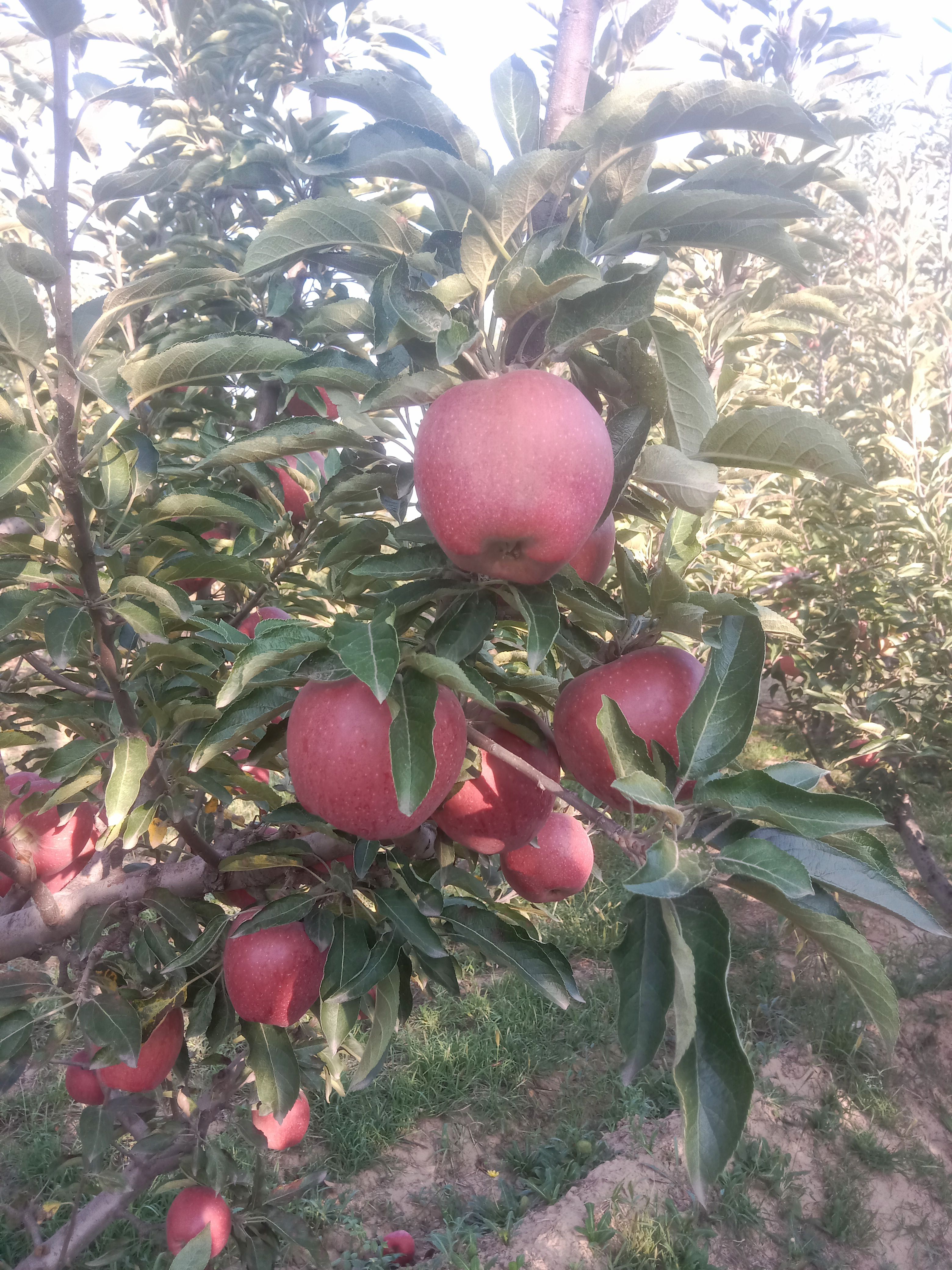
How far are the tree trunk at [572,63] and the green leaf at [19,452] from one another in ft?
2.27

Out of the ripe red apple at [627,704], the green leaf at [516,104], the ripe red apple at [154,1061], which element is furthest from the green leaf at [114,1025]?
the green leaf at [516,104]

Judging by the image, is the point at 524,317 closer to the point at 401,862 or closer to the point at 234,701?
the point at 234,701

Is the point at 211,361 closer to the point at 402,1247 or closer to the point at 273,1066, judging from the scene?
the point at 273,1066

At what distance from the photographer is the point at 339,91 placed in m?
0.90

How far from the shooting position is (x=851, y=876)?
0.82m

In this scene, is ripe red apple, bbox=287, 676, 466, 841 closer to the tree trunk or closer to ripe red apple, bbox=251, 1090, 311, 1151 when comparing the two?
the tree trunk

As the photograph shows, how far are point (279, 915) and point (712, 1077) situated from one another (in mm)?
725

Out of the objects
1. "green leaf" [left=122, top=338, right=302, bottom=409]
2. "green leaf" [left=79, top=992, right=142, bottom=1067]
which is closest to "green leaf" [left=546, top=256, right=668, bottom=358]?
"green leaf" [left=122, top=338, right=302, bottom=409]

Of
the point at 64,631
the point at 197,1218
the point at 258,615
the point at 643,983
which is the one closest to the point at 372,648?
the point at 643,983

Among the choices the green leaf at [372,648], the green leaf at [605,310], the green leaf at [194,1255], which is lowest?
the green leaf at [194,1255]

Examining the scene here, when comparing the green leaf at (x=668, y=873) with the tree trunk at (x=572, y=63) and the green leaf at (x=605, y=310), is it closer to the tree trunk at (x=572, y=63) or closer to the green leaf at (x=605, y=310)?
the green leaf at (x=605, y=310)

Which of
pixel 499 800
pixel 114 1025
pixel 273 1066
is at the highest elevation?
pixel 499 800

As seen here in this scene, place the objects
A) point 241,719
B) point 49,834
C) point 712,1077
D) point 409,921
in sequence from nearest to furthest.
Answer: point 712,1077, point 241,719, point 409,921, point 49,834

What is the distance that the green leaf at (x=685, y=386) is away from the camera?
0.92 m
